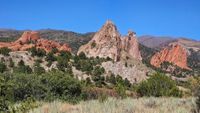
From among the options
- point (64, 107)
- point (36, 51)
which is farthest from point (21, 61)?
point (64, 107)

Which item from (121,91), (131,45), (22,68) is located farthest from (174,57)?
(121,91)

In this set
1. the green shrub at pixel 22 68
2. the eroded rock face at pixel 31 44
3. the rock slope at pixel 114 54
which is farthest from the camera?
the eroded rock face at pixel 31 44

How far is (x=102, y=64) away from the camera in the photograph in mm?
97562

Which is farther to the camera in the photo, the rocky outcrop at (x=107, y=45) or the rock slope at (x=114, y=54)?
the rocky outcrop at (x=107, y=45)

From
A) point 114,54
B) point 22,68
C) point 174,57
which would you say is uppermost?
point 174,57

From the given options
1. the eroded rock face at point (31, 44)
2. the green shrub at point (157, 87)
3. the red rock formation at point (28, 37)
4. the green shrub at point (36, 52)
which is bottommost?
the green shrub at point (157, 87)

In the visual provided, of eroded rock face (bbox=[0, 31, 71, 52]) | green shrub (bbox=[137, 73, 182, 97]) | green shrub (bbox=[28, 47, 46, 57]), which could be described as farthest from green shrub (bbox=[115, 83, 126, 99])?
eroded rock face (bbox=[0, 31, 71, 52])

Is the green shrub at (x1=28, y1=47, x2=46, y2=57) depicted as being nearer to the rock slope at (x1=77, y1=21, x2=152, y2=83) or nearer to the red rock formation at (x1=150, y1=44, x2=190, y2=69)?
the rock slope at (x1=77, y1=21, x2=152, y2=83)

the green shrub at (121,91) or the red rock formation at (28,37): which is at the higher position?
the red rock formation at (28,37)

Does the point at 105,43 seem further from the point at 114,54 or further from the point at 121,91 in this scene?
the point at 121,91

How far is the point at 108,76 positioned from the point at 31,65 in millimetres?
16315

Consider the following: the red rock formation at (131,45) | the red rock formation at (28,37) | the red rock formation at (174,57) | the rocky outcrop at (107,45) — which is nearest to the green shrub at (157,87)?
the rocky outcrop at (107,45)

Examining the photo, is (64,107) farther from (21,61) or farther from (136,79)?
(136,79)

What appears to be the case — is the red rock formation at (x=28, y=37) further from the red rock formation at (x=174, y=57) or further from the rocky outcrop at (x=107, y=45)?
the red rock formation at (x=174, y=57)
